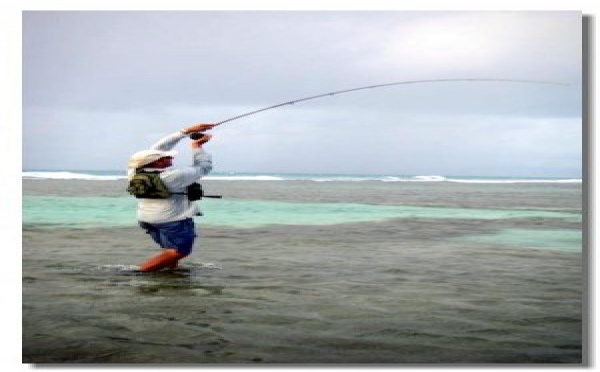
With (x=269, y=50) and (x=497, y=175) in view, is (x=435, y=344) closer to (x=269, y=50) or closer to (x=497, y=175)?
(x=497, y=175)

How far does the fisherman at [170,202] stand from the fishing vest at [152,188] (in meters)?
0.02

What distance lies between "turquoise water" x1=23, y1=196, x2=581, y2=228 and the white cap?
27 cm

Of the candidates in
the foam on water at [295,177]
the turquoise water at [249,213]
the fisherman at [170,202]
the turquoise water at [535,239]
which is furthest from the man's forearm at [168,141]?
the turquoise water at [535,239]

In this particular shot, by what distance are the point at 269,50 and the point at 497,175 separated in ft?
4.80

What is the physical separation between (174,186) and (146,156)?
223mm

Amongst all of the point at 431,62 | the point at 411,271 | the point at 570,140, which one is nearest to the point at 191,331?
the point at 411,271

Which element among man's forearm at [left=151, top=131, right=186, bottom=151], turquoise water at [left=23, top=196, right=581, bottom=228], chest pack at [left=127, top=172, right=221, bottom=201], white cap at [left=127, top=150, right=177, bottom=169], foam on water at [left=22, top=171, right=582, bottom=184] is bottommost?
turquoise water at [left=23, top=196, right=581, bottom=228]

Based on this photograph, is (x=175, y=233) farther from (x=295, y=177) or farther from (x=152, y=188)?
(x=295, y=177)

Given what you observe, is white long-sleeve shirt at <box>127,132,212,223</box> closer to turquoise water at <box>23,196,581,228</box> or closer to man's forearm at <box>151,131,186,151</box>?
man's forearm at <box>151,131,186,151</box>

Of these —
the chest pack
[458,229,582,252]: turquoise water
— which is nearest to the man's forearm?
the chest pack

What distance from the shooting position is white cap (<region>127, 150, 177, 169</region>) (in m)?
4.04

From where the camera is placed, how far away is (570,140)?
3.97 metres

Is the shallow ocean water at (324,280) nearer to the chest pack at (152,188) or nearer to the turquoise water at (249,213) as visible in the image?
the turquoise water at (249,213)

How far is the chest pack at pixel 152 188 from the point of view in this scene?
407 centimetres
